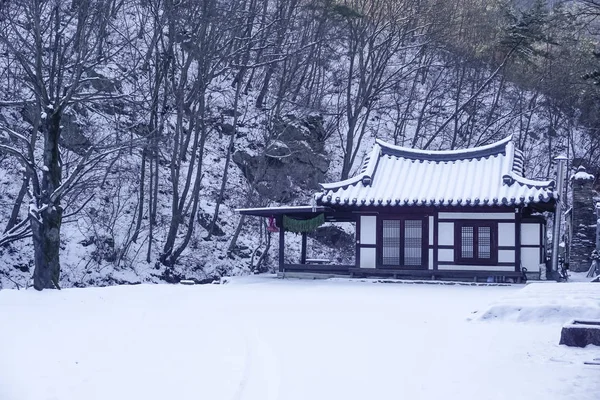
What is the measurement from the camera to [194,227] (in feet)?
96.5

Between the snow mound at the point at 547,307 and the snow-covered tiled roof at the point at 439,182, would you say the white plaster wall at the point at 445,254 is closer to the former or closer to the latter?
the snow-covered tiled roof at the point at 439,182

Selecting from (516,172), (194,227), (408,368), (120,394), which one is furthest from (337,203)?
(120,394)

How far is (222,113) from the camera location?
1303 inches

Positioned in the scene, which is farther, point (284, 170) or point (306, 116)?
point (306, 116)

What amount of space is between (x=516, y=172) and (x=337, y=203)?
6.18m

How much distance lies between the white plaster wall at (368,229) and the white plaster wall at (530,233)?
4.50m

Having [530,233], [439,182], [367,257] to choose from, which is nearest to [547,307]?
[530,233]

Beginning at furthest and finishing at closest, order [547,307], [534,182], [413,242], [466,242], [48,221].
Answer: [413,242]
[466,242]
[534,182]
[48,221]
[547,307]

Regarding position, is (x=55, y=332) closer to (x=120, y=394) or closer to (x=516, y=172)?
(x=120, y=394)

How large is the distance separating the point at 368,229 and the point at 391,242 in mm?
831

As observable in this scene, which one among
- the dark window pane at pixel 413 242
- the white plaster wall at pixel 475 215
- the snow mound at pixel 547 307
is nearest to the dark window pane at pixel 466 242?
the white plaster wall at pixel 475 215

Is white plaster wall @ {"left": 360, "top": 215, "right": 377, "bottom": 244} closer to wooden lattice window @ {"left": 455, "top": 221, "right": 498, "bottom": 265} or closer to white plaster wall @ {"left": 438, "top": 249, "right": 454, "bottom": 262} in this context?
white plaster wall @ {"left": 438, "top": 249, "right": 454, "bottom": 262}

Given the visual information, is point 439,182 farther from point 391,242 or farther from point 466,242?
point 391,242

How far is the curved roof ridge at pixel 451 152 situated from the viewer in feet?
78.6
